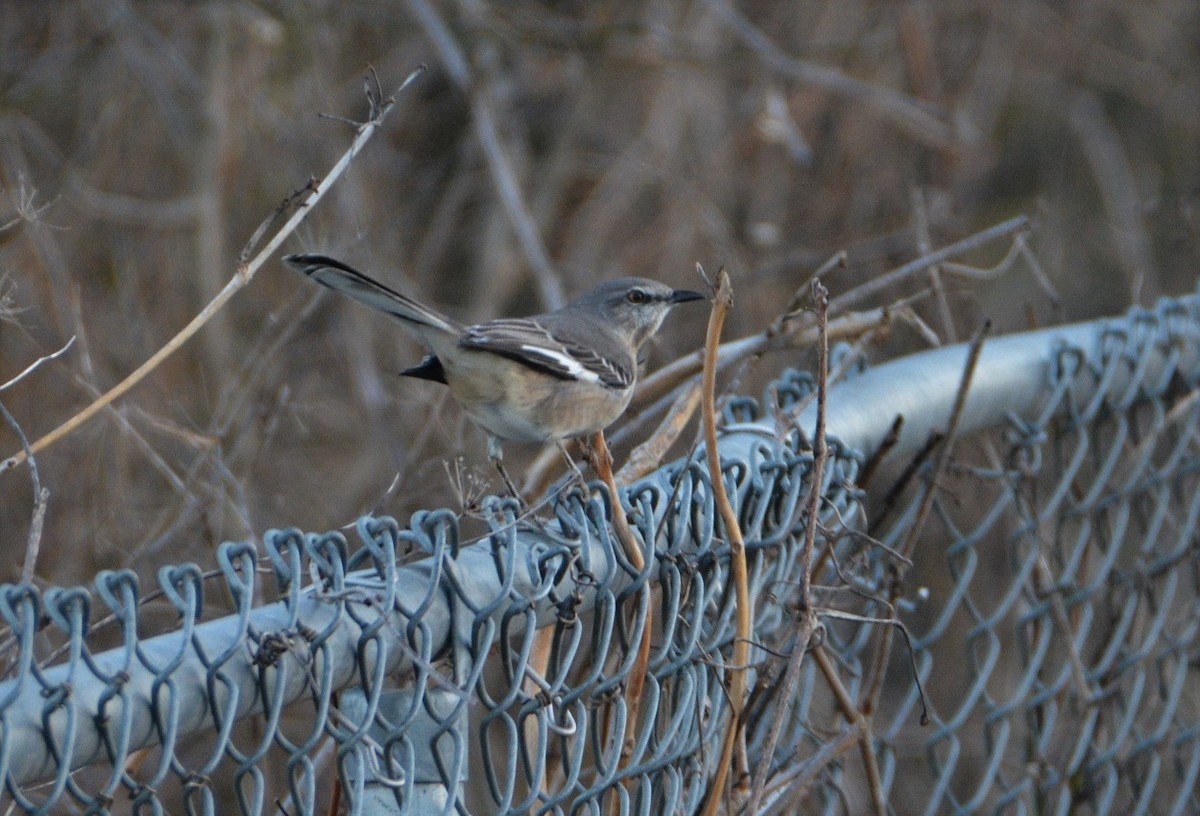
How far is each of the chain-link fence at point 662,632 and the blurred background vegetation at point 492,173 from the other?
1871mm

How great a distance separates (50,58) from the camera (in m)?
6.73

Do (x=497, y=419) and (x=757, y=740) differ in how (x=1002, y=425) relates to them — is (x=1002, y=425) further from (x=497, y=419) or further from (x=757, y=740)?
(x=497, y=419)

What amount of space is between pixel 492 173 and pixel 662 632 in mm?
4799

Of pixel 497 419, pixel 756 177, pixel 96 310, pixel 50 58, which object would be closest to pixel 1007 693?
pixel 756 177

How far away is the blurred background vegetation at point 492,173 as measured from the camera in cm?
612

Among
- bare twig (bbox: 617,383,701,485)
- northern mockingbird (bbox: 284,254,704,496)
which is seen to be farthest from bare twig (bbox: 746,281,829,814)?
northern mockingbird (bbox: 284,254,704,496)

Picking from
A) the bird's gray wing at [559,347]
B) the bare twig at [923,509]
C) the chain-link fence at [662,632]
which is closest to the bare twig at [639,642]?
the chain-link fence at [662,632]

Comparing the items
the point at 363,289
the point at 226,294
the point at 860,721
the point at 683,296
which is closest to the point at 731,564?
the point at 860,721

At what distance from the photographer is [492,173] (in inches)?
268

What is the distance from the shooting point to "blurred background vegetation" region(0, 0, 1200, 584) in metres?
6.12

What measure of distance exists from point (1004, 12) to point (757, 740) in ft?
24.2

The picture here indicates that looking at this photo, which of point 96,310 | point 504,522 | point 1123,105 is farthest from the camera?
point 1123,105

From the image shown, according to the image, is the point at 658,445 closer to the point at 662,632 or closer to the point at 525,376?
the point at 525,376

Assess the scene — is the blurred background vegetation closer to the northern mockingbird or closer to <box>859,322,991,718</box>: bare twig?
the northern mockingbird
